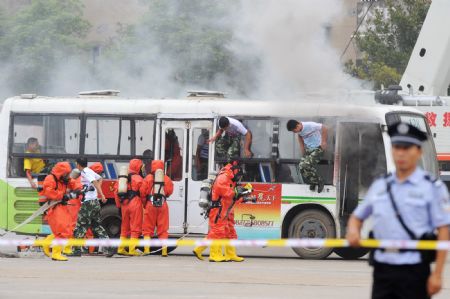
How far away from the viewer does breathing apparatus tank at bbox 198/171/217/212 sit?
1827 cm

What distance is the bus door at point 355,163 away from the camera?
1923cm

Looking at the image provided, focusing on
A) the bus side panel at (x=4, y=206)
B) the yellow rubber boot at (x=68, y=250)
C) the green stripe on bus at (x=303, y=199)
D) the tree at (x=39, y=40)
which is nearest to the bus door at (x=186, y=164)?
the green stripe on bus at (x=303, y=199)

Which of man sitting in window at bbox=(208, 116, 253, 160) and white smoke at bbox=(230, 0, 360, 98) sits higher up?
white smoke at bbox=(230, 0, 360, 98)

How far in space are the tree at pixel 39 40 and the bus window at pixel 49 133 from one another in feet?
90.2

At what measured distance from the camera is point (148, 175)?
19.1 metres

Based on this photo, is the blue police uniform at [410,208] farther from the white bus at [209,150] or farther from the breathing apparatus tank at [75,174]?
the white bus at [209,150]

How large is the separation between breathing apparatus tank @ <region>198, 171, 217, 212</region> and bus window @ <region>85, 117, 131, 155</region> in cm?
217

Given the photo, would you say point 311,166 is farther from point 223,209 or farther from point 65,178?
point 65,178

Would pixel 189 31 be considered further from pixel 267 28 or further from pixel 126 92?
pixel 267 28

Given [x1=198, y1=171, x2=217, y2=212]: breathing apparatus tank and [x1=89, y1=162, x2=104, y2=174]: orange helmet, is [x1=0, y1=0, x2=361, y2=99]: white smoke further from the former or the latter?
A: [x1=89, y1=162, x2=104, y2=174]: orange helmet

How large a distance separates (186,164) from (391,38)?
2405 centimetres

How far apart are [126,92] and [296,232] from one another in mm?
18996

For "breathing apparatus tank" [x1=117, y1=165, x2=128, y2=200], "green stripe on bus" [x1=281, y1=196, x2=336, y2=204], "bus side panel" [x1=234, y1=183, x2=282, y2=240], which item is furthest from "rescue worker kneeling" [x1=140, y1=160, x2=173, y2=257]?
"green stripe on bus" [x1=281, y1=196, x2=336, y2=204]

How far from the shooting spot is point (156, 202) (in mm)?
18906
